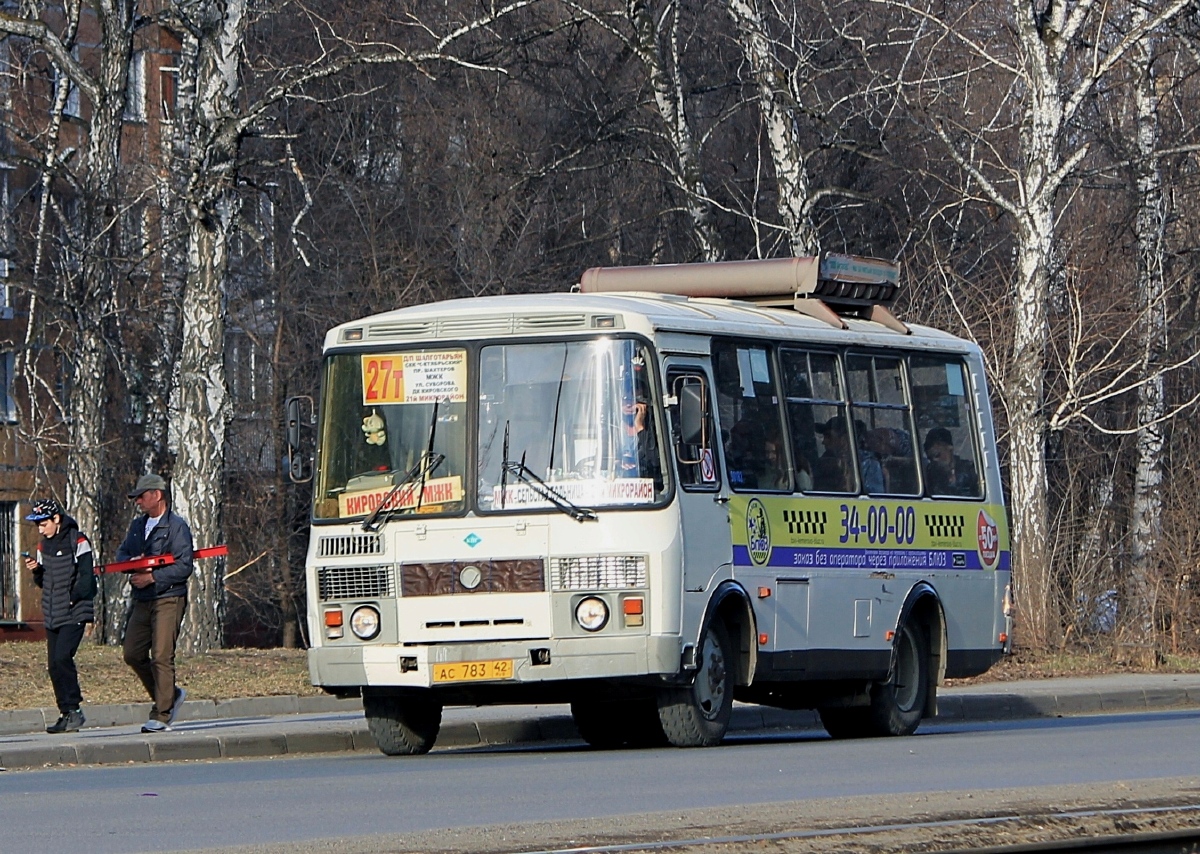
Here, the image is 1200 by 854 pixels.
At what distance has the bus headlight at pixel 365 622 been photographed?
13.9 m

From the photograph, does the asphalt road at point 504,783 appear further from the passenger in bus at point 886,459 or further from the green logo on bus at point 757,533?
the passenger in bus at point 886,459

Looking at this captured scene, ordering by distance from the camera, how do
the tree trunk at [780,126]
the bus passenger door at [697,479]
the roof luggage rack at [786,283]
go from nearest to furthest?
the bus passenger door at [697,479], the roof luggage rack at [786,283], the tree trunk at [780,126]

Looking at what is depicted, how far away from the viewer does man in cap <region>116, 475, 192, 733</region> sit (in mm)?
16391

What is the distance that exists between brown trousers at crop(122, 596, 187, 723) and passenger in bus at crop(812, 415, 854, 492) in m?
4.81

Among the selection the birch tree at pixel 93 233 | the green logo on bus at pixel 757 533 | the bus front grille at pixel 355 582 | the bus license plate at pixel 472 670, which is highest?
the birch tree at pixel 93 233

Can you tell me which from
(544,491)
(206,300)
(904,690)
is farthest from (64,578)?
(206,300)

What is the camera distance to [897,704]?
1619cm

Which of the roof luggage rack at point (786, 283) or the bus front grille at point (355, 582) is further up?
the roof luggage rack at point (786, 283)

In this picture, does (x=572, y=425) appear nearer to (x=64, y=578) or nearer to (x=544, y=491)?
(x=544, y=491)

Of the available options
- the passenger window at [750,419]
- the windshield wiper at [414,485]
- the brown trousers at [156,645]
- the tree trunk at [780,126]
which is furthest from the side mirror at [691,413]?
the tree trunk at [780,126]

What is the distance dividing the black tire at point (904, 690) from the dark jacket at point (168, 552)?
511 cm

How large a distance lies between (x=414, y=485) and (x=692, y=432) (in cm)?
176

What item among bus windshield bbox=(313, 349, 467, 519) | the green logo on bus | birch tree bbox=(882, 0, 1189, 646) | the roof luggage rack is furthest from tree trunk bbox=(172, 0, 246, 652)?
the green logo on bus

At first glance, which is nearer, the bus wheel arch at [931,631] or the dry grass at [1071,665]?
the bus wheel arch at [931,631]
